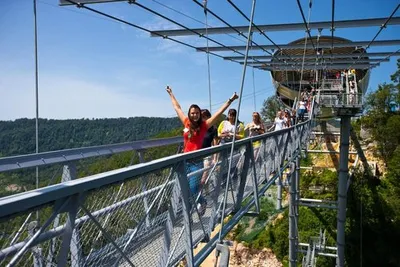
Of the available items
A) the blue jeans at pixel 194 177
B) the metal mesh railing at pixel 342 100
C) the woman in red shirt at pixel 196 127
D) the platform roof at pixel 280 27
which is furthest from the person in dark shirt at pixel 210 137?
the metal mesh railing at pixel 342 100

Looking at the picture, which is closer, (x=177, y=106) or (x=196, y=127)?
(x=196, y=127)

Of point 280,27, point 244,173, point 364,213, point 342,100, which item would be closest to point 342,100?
point 342,100

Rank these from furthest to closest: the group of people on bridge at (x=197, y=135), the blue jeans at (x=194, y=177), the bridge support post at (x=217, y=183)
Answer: the bridge support post at (x=217, y=183) → the group of people on bridge at (x=197, y=135) → the blue jeans at (x=194, y=177)

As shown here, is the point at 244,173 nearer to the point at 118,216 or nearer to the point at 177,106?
the point at 177,106

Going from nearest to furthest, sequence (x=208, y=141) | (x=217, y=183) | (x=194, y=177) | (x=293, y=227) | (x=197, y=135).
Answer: (x=194, y=177), (x=217, y=183), (x=197, y=135), (x=208, y=141), (x=293, y=227)

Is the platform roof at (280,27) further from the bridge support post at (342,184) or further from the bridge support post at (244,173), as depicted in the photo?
the bridge support post at (342,184)

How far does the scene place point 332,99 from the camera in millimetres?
11656

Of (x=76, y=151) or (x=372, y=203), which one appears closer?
(x=76, y=151)

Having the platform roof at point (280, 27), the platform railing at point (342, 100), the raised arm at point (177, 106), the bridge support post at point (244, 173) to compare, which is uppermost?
the platform roof at point (280, 27)

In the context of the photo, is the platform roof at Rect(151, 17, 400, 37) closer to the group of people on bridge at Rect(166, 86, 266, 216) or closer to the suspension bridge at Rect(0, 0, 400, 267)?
the suspension bridge at Rect(0, 0, 400, 267)

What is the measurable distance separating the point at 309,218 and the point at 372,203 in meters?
2.92

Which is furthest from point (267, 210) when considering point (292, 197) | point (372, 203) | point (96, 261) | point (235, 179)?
Answer: point (96, 261)

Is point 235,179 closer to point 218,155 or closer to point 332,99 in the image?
point 218,155

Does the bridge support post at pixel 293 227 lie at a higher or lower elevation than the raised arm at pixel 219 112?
lower
